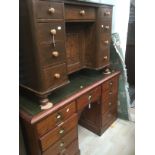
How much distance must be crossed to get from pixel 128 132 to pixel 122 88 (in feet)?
1.92

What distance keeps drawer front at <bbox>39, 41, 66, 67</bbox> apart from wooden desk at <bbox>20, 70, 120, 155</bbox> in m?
0.34

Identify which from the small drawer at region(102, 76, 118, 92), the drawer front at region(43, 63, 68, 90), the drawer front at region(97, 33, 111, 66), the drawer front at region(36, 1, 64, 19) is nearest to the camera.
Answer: the drawer front at region(36, 1, 64, 19)

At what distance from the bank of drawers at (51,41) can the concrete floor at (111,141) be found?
3.29 ft

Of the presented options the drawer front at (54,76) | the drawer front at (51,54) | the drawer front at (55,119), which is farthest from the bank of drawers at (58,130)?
the drawer front at (51,54)

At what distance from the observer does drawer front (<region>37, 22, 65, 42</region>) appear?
→ 3.40 feet

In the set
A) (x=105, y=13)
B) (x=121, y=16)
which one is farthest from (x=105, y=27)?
(x=121, y=16)

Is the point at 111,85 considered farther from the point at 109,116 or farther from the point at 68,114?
the point at 68,114

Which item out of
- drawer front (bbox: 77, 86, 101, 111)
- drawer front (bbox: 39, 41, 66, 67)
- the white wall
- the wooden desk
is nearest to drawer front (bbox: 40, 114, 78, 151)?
the wooden desk

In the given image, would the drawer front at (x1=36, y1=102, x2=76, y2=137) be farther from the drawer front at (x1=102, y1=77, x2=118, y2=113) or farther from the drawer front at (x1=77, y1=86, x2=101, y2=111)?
the drawer front at (x1=102, y1=77, x2=118, y2=113)

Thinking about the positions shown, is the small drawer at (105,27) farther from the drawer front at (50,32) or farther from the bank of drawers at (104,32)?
the drawer front at (50,32)

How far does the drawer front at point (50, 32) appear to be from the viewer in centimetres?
104
